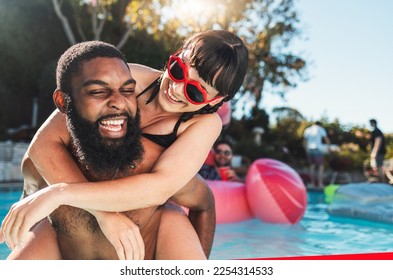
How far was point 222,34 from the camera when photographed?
206cm

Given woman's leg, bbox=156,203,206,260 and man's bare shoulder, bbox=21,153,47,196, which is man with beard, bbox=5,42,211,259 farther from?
man's bare shoulder, bbox=21,153,47,196

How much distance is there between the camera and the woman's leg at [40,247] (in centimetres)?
190

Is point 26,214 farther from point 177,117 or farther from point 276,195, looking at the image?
point 276,195

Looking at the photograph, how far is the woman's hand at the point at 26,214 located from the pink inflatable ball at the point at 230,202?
13.5 ft

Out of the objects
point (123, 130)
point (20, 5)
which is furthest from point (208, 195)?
point (20, 5)

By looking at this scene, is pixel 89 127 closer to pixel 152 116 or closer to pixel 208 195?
pixel 152 116

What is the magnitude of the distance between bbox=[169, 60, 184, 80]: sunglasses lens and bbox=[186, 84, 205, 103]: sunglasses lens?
6cm

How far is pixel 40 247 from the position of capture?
1922 millimetres

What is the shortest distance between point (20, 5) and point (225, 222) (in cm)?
956

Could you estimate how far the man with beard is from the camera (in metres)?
1.70

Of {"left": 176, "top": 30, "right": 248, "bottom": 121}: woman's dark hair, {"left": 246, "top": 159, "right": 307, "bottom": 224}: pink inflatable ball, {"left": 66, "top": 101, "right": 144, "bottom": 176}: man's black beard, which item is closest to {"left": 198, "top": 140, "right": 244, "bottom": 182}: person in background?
{"left": 246, "top": 159, "right": 307, "bottom": 224}: pink inflatable ball

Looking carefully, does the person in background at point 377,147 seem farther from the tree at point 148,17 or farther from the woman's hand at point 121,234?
the woman's hand at point 121,234

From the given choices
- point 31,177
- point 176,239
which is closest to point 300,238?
point 176,239
